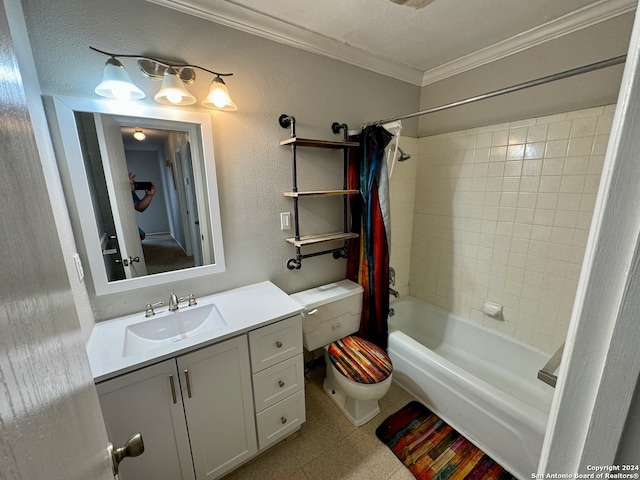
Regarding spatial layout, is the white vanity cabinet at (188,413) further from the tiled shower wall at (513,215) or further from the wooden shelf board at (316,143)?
the tiled shower wall at (513,215)

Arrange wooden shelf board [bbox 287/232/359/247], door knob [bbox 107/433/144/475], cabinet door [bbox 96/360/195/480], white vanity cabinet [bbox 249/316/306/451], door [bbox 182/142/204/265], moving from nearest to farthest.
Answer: door knob [bbox 107/433/144/475]
cabinet door [bbox 96/360/195/480]
white vanity cabinet [bbox 249/316/306/451]
door [bbox 182/142/204/265]
wooden shelf board [bbox 287/232/359/247]

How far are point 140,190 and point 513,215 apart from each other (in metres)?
2.32

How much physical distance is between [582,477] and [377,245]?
1496 millimetres

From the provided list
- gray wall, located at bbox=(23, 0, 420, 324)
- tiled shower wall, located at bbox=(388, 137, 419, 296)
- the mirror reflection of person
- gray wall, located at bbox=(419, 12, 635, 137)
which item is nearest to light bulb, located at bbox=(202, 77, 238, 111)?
gray wall, located at bbox=(23, 0, 420, 324)

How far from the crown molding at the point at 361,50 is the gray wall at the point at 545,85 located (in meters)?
0.04

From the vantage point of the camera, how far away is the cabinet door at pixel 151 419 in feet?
3.08

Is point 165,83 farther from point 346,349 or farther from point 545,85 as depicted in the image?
point 545,85

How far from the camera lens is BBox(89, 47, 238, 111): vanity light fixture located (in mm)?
1054

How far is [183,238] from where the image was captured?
4.69ft

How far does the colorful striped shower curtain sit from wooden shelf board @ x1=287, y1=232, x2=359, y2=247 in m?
0.12

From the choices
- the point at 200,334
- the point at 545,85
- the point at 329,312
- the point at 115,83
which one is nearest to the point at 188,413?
the point at 200,334

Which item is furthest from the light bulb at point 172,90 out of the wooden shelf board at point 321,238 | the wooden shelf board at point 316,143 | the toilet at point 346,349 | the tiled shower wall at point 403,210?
the tiled shower wall at point 403,210

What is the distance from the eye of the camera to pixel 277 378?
4.35 ft

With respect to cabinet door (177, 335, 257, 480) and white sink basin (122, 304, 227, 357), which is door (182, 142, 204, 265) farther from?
cabinet door (177, 335, 257, 480)
